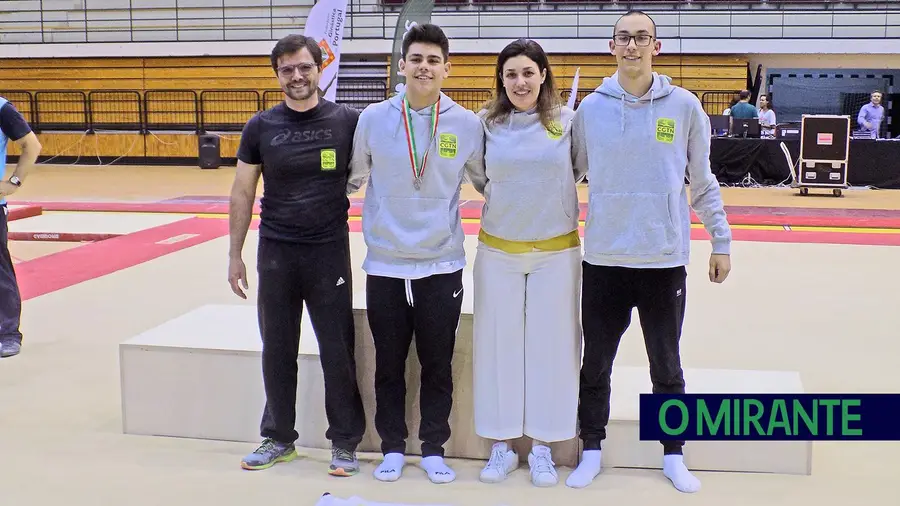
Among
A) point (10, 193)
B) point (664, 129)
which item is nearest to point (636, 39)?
point (664, 129)

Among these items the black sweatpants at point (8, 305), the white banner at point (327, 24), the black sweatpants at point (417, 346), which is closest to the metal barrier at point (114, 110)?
the white banner at point (327, 24)

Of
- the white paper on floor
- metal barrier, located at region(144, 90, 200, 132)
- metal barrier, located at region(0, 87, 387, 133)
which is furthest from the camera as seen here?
metal barrier, located at region(144, 90, 200, 132)

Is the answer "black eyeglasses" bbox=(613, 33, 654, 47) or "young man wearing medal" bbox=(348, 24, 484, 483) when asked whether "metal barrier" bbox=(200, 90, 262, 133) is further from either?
"black eyeglasses" bbox=(613, 33, 654, 47)

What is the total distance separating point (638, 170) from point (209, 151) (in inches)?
640

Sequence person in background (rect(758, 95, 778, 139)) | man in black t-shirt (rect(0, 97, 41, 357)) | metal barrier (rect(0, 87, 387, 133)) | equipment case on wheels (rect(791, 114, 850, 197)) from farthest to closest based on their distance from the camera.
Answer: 1. metal barrier (rect(0, 87, 387, 133))
2. person in background (rect(758, 95, 778, 139))
3. equipment case on wheels (rect(791, 114, 850, 197))
4. man in black t-shirt (rect(0, 97, 41, 357))

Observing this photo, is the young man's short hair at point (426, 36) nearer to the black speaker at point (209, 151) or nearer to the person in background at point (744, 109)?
the person in background at point (744, 109)

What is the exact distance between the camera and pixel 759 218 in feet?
35.1

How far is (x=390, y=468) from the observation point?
3.45m

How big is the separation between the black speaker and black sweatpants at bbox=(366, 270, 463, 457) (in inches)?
620

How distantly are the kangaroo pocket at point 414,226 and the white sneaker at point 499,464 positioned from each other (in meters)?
0.79

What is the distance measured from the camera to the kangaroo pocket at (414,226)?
3.33 metres

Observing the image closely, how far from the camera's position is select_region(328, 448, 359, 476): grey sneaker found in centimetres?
348

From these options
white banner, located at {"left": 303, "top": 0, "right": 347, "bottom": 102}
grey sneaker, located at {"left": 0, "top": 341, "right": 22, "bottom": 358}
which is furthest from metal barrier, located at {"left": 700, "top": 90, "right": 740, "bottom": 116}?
grey sneaker, located at {"left": 0, "top": 341, "right": 22, "bottom": 358}

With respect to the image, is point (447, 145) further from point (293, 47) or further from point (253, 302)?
point (253, 302)
